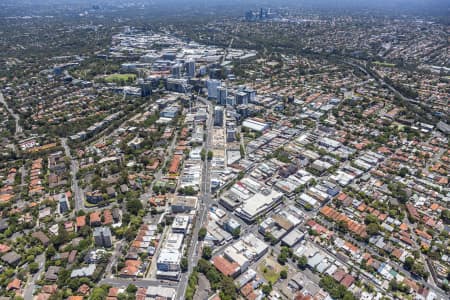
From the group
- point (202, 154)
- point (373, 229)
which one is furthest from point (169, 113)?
point (373, 229)

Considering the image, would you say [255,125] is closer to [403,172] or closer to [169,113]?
[169,113]

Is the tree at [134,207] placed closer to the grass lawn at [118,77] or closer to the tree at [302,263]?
the tree at [302,263]

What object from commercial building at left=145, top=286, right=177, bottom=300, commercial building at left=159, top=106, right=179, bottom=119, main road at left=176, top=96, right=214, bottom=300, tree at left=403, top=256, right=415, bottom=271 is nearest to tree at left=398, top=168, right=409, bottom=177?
tree at left=403, top=256, right=415, bottom=271

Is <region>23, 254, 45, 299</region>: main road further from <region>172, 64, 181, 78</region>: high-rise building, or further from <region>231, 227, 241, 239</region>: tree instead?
<region>172, 64, 181, 78</region>: high-rise building

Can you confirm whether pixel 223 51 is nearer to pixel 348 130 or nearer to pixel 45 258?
pixel 348 130

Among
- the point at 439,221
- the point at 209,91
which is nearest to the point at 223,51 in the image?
the point at 209,91

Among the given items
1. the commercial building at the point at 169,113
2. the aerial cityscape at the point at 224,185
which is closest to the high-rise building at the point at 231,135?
the aerial cityscape at the point at 224,185
